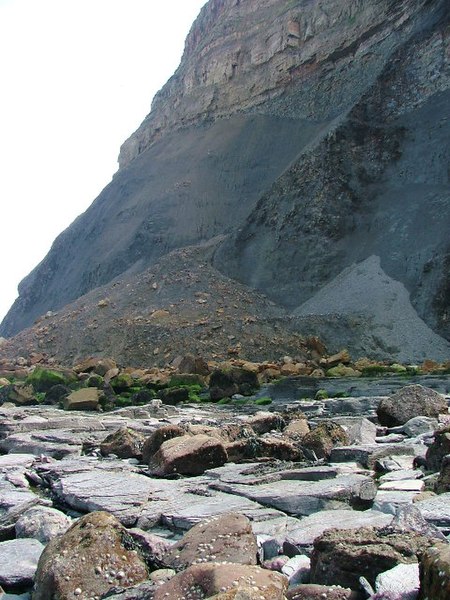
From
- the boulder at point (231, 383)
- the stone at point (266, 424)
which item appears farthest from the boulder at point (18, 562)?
the boulder at point (231, 383)

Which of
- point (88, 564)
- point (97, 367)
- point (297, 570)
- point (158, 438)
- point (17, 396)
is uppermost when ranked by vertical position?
point (97, 367)

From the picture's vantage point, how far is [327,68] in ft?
174

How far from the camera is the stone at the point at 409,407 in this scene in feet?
35.1

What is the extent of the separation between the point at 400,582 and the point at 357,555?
1.19 ft

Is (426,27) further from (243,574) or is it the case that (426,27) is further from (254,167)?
(243,574)

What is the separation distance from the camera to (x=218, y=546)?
14.8 ft

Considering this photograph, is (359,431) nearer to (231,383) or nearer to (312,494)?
(312,494)

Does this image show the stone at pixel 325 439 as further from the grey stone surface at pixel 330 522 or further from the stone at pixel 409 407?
the grey stone surface at pixel 330 522

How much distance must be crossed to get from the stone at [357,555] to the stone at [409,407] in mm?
6528

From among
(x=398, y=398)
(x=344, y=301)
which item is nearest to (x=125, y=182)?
(x=344, y=301)

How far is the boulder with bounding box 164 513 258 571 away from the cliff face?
2834 cm

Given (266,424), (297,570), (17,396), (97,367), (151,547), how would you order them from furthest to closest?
(97,367)
(17,396)
(266,424)
(151,547)
(297,570)

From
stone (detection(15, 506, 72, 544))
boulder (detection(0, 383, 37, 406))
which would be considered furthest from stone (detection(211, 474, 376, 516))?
boulder (detection(0, 383, 37, 406))

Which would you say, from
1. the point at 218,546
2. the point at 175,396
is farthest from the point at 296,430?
the point at 175,396
